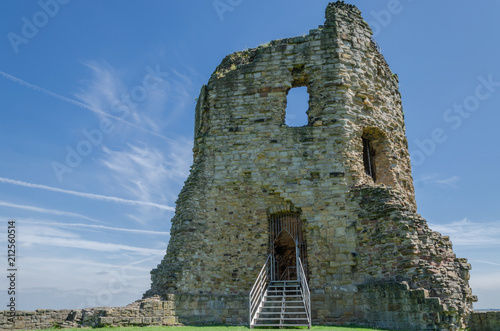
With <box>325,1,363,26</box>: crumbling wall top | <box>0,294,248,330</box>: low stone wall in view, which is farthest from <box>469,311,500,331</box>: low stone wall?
<box>325,1,363,26</box>: crumbling wall top

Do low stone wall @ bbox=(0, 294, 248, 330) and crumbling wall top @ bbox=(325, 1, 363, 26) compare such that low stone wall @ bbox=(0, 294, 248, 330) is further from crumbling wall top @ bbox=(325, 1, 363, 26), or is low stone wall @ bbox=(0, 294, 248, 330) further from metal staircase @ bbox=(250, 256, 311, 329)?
crumbling wall top @ bbox=(325, 1, 363, 26)

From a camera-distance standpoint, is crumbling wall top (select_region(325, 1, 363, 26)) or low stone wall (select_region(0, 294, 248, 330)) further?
crumbling wall top (select_region(325, 1, 363, 26))

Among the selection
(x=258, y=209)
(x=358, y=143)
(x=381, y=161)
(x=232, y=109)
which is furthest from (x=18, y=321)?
(x=381, y=161)

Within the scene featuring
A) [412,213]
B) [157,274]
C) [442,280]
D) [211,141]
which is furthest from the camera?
[211,141]

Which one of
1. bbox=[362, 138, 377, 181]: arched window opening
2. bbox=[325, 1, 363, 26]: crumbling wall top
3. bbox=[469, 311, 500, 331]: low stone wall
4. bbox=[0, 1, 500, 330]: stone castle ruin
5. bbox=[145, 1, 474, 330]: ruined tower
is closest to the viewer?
bbox=[469, 311, 500, 331]: low stone wall

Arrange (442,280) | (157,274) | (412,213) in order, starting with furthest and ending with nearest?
(157,274) → (412,213) → (442,280)

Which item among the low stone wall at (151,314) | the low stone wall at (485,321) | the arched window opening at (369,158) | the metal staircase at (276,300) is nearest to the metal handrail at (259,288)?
the metal staircase at (276,300)

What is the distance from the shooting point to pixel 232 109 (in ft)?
43.6

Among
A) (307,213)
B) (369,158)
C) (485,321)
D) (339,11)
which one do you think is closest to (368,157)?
(369,158)

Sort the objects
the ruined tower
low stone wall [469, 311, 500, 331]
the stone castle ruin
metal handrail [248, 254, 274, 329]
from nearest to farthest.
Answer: low stone wall [469, 311, 500, 331] → metal handrail [248, 254, 274, 329] → the stone castle ruin → the ruined tower

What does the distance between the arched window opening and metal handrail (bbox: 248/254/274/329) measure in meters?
4.44

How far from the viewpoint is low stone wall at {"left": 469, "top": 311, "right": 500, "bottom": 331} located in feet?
32.3

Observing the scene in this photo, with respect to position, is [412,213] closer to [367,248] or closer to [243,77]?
[367,248]

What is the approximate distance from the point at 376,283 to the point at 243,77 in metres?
7.56
